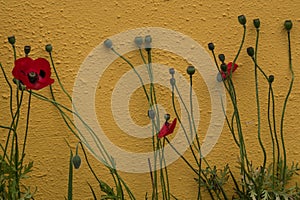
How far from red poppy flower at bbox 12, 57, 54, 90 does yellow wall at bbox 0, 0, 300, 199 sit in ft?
0.75

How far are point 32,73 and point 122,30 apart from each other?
368 millimetres

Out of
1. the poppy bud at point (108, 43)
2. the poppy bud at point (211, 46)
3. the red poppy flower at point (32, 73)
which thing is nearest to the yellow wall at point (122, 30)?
the poppy bud at point (108, 43)

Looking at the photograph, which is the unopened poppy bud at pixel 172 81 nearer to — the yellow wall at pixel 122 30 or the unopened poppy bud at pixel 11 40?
the yellow wall at pixel 122 30

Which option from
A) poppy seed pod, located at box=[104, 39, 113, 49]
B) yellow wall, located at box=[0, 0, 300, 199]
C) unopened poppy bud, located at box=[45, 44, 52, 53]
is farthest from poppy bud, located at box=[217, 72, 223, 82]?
unopened poppy bud, located at box=[45, 44, 52, 53]

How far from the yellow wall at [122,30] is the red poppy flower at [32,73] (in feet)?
0.75

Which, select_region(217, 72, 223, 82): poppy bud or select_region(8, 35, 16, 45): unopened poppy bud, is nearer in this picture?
select_region(8, 35, 16, 45): unopened poppy bud

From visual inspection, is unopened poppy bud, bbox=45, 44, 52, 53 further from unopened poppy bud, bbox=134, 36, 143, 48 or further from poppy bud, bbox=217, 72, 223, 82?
poppy bud, bbox=217, 72, 223, 82

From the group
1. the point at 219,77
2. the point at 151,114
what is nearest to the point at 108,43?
the point at 151,114

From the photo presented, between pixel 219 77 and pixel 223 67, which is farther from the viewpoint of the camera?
pixel 219 77

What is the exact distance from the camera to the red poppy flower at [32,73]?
1.42 m

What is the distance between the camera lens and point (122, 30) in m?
1.71

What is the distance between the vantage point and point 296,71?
1.77 metres

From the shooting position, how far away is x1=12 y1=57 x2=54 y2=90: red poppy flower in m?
1.42

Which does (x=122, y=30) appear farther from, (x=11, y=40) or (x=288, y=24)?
(x=288, y=24)
